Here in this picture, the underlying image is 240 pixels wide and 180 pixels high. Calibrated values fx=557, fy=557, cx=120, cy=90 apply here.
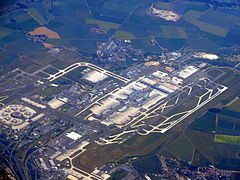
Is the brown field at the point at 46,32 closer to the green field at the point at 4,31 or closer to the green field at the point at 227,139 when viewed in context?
the green field at the point at 4,31

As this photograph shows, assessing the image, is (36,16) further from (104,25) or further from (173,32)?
(173,32)

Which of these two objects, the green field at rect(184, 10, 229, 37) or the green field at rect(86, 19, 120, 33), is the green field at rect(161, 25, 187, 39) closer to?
the green field at rect(184, 10, 229, 37)

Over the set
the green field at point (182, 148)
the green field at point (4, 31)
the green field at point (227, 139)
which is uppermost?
the green field at point (4, 31)

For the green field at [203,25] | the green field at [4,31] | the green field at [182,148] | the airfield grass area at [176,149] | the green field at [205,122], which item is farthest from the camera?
the green field at [203,25]

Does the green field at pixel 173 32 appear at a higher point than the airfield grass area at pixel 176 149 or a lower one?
higher

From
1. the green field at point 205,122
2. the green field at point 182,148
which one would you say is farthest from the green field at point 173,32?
the green field at point 182,148

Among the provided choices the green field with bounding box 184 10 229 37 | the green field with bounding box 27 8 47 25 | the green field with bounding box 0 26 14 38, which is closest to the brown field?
the green field with bounding box 27 8 47 25

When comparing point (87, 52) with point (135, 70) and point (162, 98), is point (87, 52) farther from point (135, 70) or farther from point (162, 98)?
point (162, 98)
